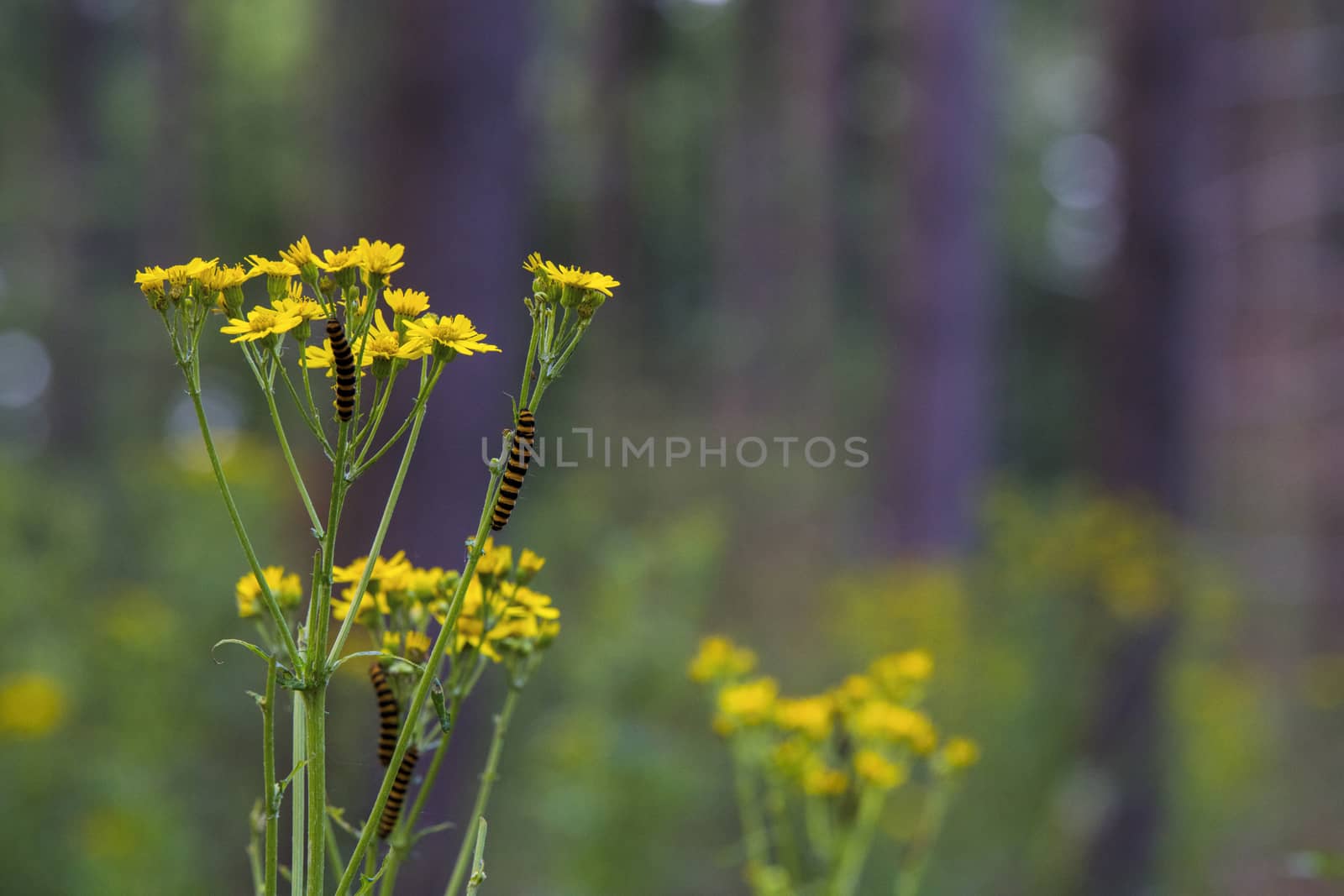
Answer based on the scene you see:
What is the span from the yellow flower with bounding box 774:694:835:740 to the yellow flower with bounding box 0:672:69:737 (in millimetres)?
2814

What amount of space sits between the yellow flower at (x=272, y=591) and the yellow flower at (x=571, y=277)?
40 centimetres

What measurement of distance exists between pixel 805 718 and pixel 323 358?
2.48 ft

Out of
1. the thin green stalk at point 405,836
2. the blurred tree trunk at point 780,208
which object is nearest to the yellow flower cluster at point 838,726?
the thin green stalk at point 405,836

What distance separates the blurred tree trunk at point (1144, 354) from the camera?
14.5ft

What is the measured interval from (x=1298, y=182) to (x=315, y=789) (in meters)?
10.8

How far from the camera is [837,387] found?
1772cm

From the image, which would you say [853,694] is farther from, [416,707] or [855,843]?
[416,707]

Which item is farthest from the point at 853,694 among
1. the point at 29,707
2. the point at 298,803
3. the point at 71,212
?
the point at 71,212

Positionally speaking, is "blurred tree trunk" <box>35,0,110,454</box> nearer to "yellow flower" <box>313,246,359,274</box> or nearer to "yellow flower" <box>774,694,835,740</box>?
"yellow flower" <box>774,694,835,740</box>

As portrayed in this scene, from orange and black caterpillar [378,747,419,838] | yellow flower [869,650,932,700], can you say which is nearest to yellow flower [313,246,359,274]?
orange and black caterpillar [378,747,419,838]

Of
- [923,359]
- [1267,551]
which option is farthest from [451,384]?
[1267,551]

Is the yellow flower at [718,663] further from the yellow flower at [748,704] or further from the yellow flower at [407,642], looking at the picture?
the yellow flower at [407,642]

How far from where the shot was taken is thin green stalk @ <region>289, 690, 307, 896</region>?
0.92 m

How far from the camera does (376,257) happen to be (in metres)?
1.02
